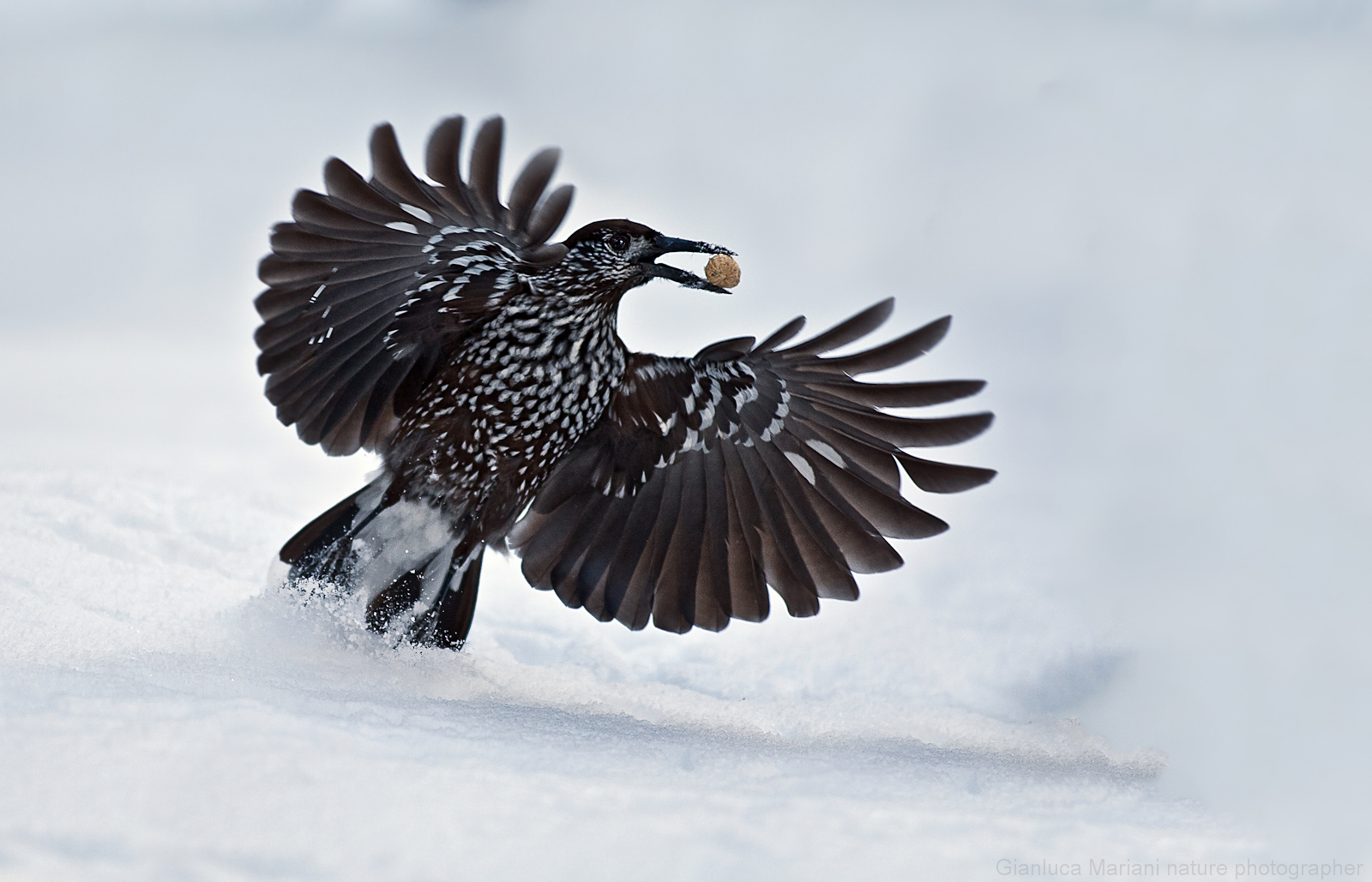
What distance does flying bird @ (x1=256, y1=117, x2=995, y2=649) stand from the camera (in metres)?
3.93

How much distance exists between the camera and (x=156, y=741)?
7.92 ft

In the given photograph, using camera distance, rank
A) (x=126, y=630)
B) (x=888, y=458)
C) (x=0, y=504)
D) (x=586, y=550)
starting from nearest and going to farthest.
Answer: (x=126, y=630)
(x=888, y=458)
(x=586, y=550)
(x=0, y=504)

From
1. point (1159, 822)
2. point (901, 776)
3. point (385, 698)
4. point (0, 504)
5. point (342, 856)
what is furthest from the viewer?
point (0, 504)

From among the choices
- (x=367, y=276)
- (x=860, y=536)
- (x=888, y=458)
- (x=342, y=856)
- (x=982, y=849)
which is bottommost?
(x=342, y=856)

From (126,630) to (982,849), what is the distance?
282 centimetres

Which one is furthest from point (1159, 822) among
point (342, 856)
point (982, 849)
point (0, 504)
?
point (0, 504)

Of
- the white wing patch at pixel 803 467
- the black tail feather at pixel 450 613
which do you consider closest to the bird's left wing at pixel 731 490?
the white wing patch at pixel 803 467

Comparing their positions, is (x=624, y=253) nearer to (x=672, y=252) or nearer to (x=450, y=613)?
(x=672, y=252)

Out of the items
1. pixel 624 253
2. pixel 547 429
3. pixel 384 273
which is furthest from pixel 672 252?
pixel 384 273

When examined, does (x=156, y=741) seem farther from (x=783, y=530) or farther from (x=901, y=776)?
(x=783, y=530)

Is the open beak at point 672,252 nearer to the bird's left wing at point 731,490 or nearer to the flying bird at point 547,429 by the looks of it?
the flying bird at point 547,429

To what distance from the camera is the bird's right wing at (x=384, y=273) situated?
3.70 metres

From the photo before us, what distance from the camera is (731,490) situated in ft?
13.9

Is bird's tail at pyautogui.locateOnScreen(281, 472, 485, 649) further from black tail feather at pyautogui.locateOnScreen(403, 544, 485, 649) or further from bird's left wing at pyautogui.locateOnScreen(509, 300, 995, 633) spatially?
bird's left wing at pyautogui.locateOnScreen(509, 300, 995, 633)
